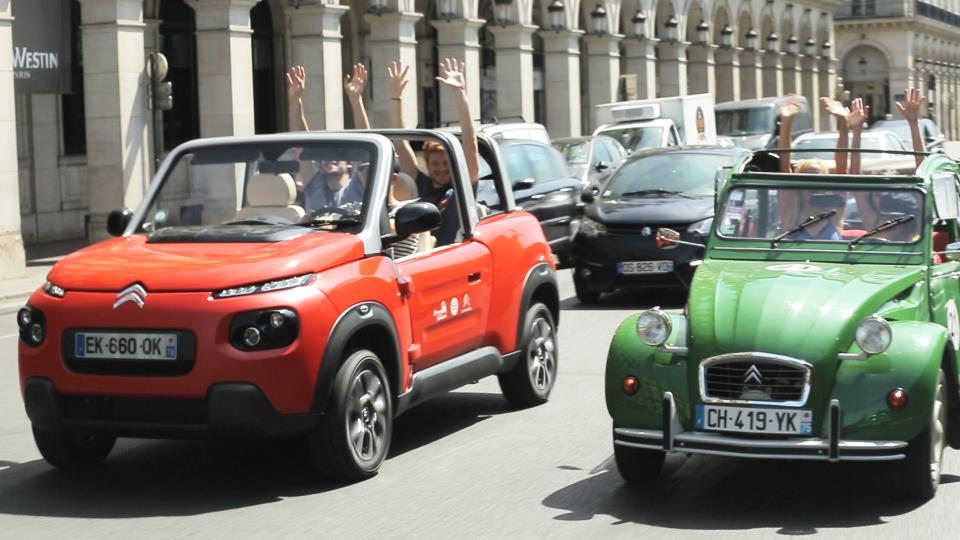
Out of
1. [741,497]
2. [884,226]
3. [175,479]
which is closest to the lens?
[741,497]

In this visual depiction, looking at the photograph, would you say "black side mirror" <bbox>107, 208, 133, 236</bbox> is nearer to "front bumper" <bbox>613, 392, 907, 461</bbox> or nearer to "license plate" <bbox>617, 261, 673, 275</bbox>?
"front bumper" <bbox>613, 392, 907, 461</bbox>

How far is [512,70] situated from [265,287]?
31972 millimetres

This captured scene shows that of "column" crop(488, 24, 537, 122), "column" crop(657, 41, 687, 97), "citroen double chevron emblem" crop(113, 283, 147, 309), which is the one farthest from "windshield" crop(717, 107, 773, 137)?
"citroen double chevron emblem" crop(113, 283, 147, 309)

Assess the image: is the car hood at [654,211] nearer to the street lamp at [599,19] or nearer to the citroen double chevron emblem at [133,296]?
the citroen double chevron emblem at [133,296]

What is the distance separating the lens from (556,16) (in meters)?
41.9

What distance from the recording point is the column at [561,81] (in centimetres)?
4212

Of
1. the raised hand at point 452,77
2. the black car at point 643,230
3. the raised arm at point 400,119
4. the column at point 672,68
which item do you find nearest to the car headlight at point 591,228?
the black car at point 643,230

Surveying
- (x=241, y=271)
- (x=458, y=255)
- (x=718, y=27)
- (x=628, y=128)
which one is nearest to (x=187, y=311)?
(x=241, y=271)

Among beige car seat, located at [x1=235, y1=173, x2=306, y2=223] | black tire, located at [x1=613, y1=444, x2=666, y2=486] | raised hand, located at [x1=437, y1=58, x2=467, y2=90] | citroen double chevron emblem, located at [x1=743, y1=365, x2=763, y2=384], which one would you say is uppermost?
raised hand, located at [x1=437, y1=58, x2=467, y2=90]

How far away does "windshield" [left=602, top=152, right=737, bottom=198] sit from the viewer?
1719 cm

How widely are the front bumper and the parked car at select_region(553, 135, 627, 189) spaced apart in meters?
17.6

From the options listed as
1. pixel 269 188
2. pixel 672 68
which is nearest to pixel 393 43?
pixel 672 68

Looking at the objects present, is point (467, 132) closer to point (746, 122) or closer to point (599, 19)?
point (746, 122)

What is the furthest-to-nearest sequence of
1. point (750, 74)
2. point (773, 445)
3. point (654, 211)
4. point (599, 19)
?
1. point (750, 74)
2. point (599, 19)
3. point (654, 211)
4. point (773, 445)
